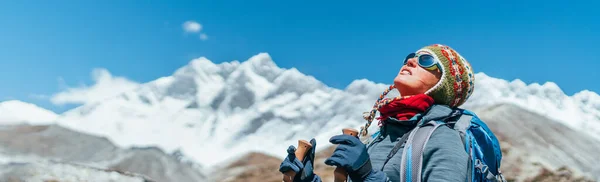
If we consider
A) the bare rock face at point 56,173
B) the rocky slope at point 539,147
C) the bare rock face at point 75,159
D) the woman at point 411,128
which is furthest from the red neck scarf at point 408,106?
the bare rock face at point 75,159

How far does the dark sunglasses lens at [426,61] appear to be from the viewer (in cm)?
219

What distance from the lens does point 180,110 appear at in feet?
127

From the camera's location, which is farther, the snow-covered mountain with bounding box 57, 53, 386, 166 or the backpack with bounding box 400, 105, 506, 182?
the snow-covered mountain with bounding box 57, 53, 386, 166

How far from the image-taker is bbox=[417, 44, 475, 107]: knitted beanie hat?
7.07 ft

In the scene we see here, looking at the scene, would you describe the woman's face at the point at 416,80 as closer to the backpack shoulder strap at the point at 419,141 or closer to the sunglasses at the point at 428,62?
the sunglasses at the point at 428,62

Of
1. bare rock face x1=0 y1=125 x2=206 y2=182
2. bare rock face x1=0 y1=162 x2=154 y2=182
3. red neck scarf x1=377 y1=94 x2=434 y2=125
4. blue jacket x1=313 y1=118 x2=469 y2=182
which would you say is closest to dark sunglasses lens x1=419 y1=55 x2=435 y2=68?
red neck scarf x1=377 y1=94 x2=434 y2=125

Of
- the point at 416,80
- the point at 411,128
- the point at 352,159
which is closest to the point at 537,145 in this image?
the point at 416,80

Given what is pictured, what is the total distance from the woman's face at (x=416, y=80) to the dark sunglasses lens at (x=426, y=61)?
23 millimetres

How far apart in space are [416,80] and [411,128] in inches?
10.0

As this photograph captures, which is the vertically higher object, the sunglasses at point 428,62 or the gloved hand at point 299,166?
the sunglasses at point 428,62

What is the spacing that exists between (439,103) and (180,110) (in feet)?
125

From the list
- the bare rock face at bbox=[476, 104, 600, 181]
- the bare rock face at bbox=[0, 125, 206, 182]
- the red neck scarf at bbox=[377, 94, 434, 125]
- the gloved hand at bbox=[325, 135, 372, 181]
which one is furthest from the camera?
the bare rock face at bbox=[0, 125, 206, 182]

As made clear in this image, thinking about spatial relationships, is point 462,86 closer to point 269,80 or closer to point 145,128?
point 145,128

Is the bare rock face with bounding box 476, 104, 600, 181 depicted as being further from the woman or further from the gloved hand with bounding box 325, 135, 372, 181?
the gloved hand with bounding box 325, 135, 372, 181
